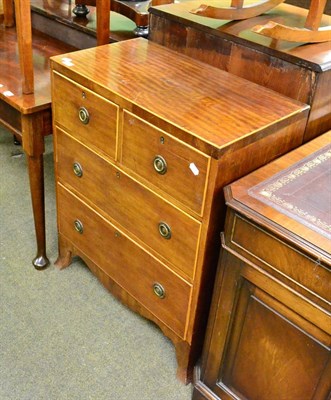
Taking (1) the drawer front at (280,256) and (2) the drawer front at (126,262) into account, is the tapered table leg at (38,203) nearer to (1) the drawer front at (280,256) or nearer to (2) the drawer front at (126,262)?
(2) the drawer front at (126,262)

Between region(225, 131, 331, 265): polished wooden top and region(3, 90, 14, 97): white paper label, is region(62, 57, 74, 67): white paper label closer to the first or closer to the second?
region(3, 90, 14, 97): white paper label

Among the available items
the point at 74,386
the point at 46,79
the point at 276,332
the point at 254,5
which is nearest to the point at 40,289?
the point at 74,386

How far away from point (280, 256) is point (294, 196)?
140 millimetres

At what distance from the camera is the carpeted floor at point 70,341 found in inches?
56.7

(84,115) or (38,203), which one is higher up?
(84,115)

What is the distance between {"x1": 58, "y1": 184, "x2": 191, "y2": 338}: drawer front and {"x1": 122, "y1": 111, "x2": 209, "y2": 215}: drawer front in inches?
10.0

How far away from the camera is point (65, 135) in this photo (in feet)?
4.92

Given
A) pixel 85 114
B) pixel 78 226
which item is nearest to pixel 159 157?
pixel 85 114

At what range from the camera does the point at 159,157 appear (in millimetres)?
1187

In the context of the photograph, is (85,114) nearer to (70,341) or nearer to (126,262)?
(126,262)

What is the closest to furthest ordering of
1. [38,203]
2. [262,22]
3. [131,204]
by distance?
1. [131,204]
2. [262,22]
3. [38,203]

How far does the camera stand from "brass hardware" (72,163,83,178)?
150 cm

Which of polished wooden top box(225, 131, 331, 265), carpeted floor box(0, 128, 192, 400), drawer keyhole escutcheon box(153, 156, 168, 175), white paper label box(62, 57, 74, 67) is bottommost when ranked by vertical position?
carpeted floor box(0, 128, 192, 400)

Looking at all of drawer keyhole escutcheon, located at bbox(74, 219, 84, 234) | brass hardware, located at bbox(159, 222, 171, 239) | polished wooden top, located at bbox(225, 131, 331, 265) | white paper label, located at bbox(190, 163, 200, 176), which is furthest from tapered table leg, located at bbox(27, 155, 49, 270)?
polished wooden top, located at bbox(225, 131, 331, 265)
